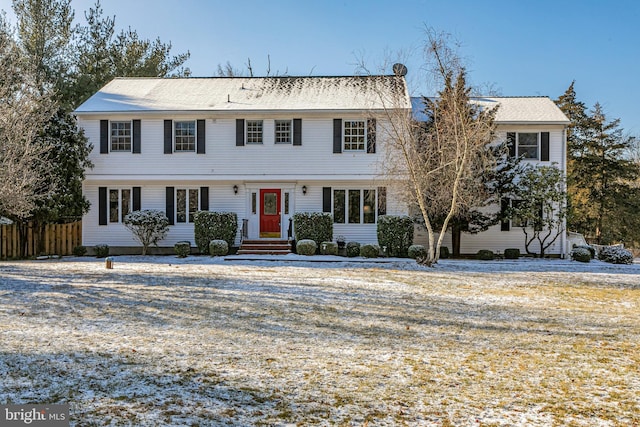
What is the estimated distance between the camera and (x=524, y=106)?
72.6 feet

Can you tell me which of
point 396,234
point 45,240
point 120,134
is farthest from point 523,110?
point 45,240

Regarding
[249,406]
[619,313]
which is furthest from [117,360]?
[619,313]

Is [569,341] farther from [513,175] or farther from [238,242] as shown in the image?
[238,242]

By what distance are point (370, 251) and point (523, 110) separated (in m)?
9.63

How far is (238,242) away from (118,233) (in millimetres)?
5016

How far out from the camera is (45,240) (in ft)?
64.9

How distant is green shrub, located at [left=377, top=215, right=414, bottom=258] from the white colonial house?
0.98m

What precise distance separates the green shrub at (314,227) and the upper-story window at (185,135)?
5.30 metres

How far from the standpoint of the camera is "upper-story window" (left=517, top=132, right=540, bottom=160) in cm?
2050

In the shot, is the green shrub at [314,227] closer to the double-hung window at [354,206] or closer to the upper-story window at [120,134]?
the double-hung window at [354,206]

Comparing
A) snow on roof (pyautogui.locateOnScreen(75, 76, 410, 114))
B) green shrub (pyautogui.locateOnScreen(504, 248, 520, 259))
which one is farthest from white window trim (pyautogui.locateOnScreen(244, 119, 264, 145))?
green shrub (pyautogui.locateOnScreen(504, 248, 520, 259))

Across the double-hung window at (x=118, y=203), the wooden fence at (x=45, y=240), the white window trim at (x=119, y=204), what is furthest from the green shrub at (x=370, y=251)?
the wooden fence at (x=45, y=240)

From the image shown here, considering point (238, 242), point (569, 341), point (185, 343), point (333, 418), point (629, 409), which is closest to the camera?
point (333, 418)

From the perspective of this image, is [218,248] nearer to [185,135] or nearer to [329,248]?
[329,248]
